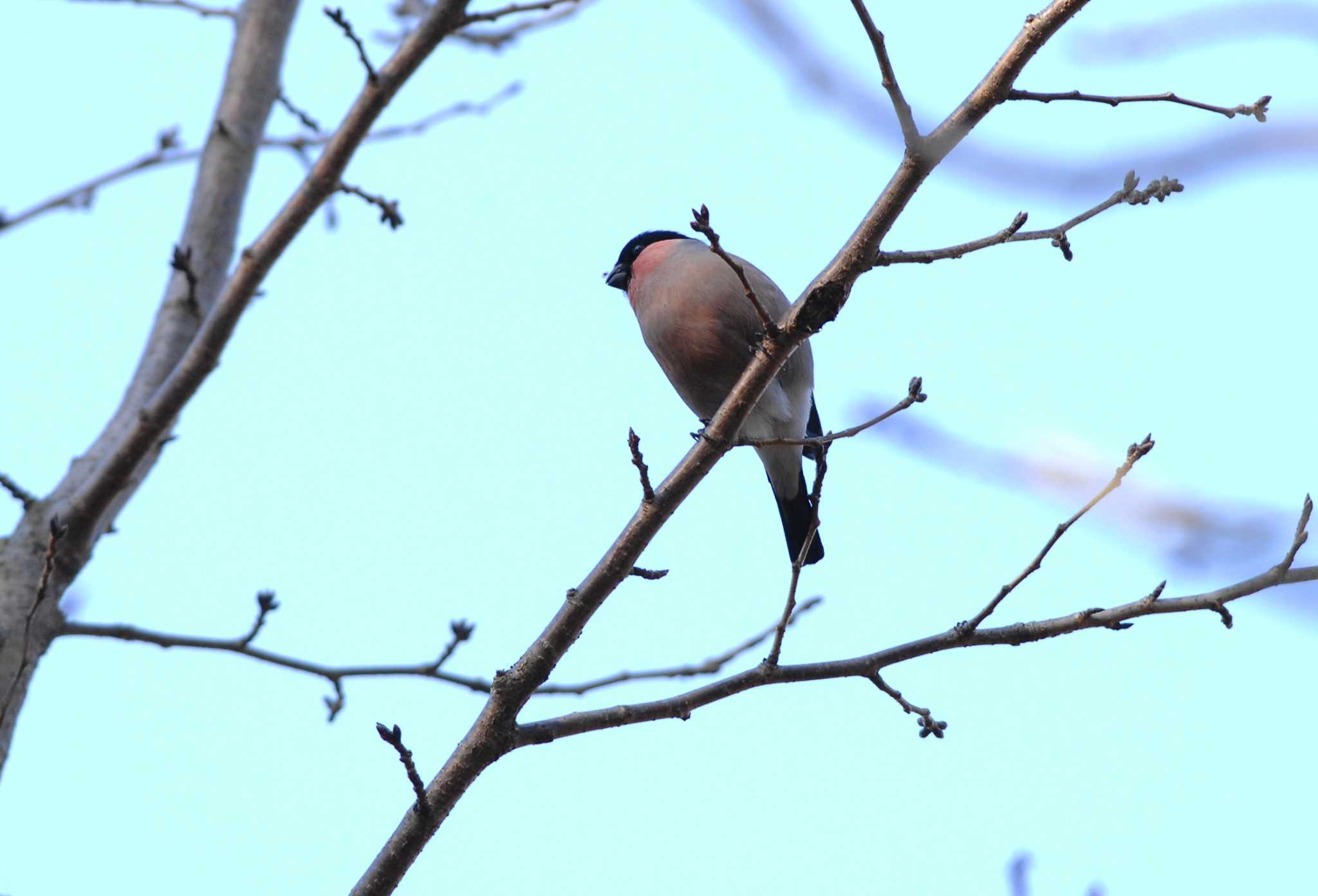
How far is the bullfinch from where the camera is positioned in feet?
13.4

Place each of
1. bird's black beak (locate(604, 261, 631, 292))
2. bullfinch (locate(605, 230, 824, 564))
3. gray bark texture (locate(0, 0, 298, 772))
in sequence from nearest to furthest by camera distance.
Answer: gray bark texture (locate(0, 0, 298, 772)), bullfinch (locate(605, 230, 824, 564)), bird's black beak (locate(604, 261, 631, 292))

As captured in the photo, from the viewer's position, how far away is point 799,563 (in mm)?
2795

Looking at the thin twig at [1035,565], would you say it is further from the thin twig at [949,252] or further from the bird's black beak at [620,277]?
the bird's black beak at [620,277]

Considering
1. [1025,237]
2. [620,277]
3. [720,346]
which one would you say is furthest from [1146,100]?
[620,277]

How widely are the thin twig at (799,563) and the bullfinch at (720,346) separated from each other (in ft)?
2.73

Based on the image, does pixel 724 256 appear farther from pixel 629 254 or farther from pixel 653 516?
pixel 629 254

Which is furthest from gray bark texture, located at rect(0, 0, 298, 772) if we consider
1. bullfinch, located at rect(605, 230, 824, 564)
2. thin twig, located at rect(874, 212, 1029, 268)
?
thin twig, located at rect(874, 212, 1029, 268)

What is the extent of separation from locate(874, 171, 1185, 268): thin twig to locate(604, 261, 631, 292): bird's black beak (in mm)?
2537

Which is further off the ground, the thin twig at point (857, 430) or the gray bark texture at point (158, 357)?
the gray bark texture at point (158, 357)

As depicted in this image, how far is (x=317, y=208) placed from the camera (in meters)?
4.02

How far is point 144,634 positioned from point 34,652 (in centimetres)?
35

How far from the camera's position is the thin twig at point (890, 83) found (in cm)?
236

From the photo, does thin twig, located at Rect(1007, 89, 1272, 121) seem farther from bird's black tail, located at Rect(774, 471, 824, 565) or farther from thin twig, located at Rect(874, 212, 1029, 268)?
bird's black tail, located at Rect(774, 471, 824, 565)

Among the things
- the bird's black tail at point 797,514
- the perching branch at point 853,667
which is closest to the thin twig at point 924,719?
the perching branch at point 853,667
